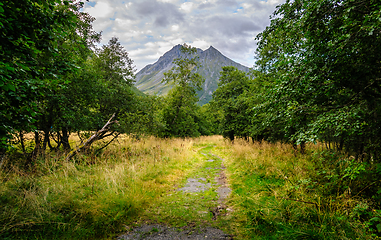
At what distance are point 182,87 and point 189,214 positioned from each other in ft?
59.8

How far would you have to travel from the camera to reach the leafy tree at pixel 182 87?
811 inches

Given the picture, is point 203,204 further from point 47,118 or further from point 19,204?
point 47,118

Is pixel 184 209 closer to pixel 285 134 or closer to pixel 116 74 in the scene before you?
pixel 285 134

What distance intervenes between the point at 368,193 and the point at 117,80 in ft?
52.9

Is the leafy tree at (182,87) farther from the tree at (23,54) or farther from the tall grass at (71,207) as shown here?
the tree at (23,54)

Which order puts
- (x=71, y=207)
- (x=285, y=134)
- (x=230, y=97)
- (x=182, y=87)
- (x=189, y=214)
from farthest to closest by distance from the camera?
(x=230, y=97) < (x=182, y=87) < (x=285, y=134) < (x=189, y=214) < (x=71, y=207)

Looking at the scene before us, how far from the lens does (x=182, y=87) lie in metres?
21.2

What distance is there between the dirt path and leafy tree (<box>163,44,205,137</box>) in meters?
14.6

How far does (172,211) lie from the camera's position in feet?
14.7

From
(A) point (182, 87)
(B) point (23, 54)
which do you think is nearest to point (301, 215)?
(B) point (23, 54)

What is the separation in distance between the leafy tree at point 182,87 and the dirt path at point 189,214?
14.6 meters

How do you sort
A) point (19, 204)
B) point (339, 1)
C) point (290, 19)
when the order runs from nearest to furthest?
point (19, 204) → point (339, 1) → point (290, 19)

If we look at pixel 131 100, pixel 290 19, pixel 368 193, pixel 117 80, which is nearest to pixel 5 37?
pixel 290 19

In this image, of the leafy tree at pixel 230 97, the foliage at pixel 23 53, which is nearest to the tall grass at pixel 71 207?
the foliage at pixel 23 53
